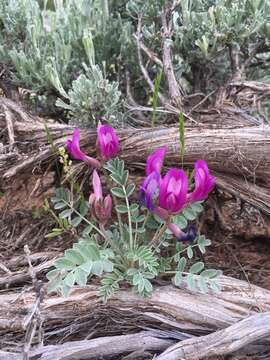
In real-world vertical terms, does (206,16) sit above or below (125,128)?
above

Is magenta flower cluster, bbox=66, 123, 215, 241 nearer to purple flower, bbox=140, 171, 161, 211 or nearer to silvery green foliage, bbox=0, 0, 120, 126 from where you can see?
purple flower, bbox=140, 171, 161, 211

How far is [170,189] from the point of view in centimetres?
137

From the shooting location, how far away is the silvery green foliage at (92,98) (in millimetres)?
1850

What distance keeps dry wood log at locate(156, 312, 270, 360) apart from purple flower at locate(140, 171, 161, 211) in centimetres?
37

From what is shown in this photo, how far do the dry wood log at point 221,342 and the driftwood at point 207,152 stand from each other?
45cm

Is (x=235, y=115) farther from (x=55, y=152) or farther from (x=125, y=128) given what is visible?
(x=55, y=152)

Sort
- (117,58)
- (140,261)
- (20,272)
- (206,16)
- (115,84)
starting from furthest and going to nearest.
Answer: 1. (117,58)
2. (206,16)
3. (115,84)
4. (20,272)
5. (140,261)

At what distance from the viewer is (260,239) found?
205cm

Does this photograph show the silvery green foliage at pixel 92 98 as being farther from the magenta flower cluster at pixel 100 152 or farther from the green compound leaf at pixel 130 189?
the green compound leaf at pixel 130 189

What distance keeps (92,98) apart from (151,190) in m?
0.57

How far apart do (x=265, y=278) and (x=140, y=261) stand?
1.87 feet

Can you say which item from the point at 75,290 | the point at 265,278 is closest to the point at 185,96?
the point at 265,278

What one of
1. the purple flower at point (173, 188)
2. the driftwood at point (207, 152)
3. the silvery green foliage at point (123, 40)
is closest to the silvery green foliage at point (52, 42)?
the silvery green foliage at point (123, 40)

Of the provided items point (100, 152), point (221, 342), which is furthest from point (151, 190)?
point (221, 342)
